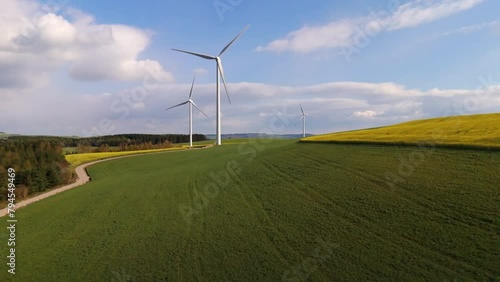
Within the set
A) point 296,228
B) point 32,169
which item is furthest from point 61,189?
point 296,228

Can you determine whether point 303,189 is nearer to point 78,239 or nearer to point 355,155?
point 355,155

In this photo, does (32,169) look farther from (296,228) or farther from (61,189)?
(296,228)

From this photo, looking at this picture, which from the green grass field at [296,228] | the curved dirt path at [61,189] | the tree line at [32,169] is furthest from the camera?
the tree line at [32,169]

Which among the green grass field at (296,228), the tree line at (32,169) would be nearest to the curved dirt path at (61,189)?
the tree line at (32,169)

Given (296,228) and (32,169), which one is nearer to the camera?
(296,228)

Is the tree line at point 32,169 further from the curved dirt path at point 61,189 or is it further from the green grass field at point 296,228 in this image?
the green grass field at point 296,228

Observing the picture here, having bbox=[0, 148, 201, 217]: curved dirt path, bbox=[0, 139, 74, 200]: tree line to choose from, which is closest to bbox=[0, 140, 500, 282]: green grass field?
bbox=[0, 148, 201, 217]: curved dirt path

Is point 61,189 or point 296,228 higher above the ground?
point 296,228

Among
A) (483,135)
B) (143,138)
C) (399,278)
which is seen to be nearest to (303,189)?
(399,278)

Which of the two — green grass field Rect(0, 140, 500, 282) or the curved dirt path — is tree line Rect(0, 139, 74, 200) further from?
green grass field Rect(0, 140, 500, 282)
